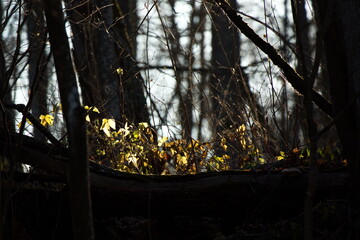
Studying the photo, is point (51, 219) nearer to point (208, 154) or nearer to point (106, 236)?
point (106, 236)

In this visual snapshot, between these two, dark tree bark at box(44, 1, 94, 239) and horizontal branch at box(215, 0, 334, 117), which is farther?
horizontal branch at box(215, 0, 334, 117)

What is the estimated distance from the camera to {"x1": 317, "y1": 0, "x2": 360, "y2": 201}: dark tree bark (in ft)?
11.2

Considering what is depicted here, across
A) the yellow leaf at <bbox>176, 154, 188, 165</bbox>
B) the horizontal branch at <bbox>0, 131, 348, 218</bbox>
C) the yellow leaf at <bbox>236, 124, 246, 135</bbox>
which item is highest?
the yellow leaf at <bbox>236, 124, 246, 135</bbox>

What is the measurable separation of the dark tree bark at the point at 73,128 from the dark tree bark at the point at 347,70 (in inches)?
62.7

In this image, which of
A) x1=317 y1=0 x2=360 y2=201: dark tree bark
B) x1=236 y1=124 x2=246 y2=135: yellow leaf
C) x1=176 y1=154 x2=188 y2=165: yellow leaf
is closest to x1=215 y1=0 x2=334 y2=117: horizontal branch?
x1=317 y1=0 x2=360 y2=201: dark tree bark

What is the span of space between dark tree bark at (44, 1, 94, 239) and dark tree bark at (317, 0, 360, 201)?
1592mm

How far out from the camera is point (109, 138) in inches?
222

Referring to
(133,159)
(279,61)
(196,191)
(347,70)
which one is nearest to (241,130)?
(133,159)

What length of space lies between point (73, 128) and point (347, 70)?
1.73 metres

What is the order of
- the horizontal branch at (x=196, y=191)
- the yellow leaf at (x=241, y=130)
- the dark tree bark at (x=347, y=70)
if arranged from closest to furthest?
the dark tree bark at (x=347, y=70) < the horizontal branch at (x=196, y=191) < the yellow leaf at (x=241, y=130)

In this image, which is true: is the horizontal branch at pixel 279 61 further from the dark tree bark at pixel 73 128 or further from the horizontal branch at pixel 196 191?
the dark tree bark at pixel 73 128

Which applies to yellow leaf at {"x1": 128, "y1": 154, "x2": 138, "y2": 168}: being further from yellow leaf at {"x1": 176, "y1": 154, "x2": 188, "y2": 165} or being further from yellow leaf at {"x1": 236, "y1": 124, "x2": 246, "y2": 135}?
yellow leaf at {"x1": 236, "y1": 124, "x2": 246, "y2": 135}

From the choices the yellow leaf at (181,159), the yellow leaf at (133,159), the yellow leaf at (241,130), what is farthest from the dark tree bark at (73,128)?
the yellow leaf at (241,130)

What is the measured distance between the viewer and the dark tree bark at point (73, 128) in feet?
8.46
